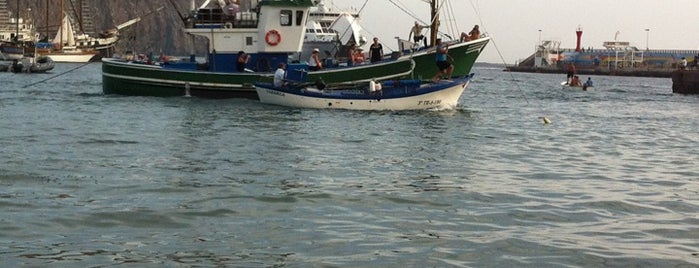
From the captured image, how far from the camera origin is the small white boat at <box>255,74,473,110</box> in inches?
1246

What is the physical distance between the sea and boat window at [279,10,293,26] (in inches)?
517

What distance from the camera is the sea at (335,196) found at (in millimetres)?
9719

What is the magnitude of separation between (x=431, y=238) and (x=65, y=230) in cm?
428

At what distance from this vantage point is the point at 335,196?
1332cm

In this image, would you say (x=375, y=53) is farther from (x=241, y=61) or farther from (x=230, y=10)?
(x=230, y=10)

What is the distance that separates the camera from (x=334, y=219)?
11.5 metres

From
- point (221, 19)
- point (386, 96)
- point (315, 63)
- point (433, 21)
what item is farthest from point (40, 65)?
point (386, 96)

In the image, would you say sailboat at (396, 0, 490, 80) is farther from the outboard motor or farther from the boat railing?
the boat railing

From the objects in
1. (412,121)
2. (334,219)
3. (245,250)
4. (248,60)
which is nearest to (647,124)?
(412,121)

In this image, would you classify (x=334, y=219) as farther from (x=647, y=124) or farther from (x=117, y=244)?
(x=647, y=124)

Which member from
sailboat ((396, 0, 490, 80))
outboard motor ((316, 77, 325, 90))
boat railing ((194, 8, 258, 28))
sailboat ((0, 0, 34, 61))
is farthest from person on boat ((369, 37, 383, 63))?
sailboat ((0, 0, 34, 61))

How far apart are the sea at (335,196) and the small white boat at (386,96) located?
200 inches

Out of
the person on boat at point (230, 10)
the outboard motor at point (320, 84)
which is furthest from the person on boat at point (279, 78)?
the person on boat at point (230, 10)

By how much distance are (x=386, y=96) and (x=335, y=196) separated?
18505mm
